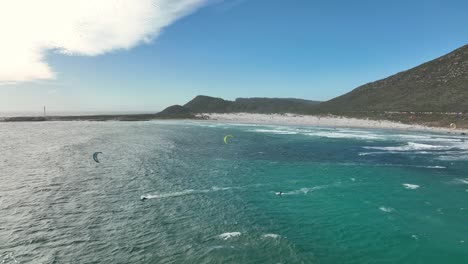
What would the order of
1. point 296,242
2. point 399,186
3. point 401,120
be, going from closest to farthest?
point 296,242 < point 399,186 < point 401,120

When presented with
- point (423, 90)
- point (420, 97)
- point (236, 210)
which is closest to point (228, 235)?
point (236, 210)

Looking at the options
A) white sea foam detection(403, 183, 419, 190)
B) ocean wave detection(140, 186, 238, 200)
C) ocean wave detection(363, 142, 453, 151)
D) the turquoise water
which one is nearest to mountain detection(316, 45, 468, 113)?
ocean wave detection(363, 142, 453, 151)

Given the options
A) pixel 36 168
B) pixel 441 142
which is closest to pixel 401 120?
pixel 441 142

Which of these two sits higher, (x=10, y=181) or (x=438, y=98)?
(x=438, y=98)

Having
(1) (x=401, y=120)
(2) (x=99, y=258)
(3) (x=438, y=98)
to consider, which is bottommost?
(2) (x=99, y=258)

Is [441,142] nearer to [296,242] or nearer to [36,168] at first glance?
[296,242]

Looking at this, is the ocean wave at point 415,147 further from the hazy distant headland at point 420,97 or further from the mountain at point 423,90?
the mountain at point 423,90

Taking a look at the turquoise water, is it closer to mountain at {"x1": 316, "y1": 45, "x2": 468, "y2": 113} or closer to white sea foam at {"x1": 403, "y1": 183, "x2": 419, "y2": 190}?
white sea foam at {"x1": 403, "y1": 183, "x2": 419, "y2": 190}

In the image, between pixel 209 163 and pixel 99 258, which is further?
pixel 209 163
